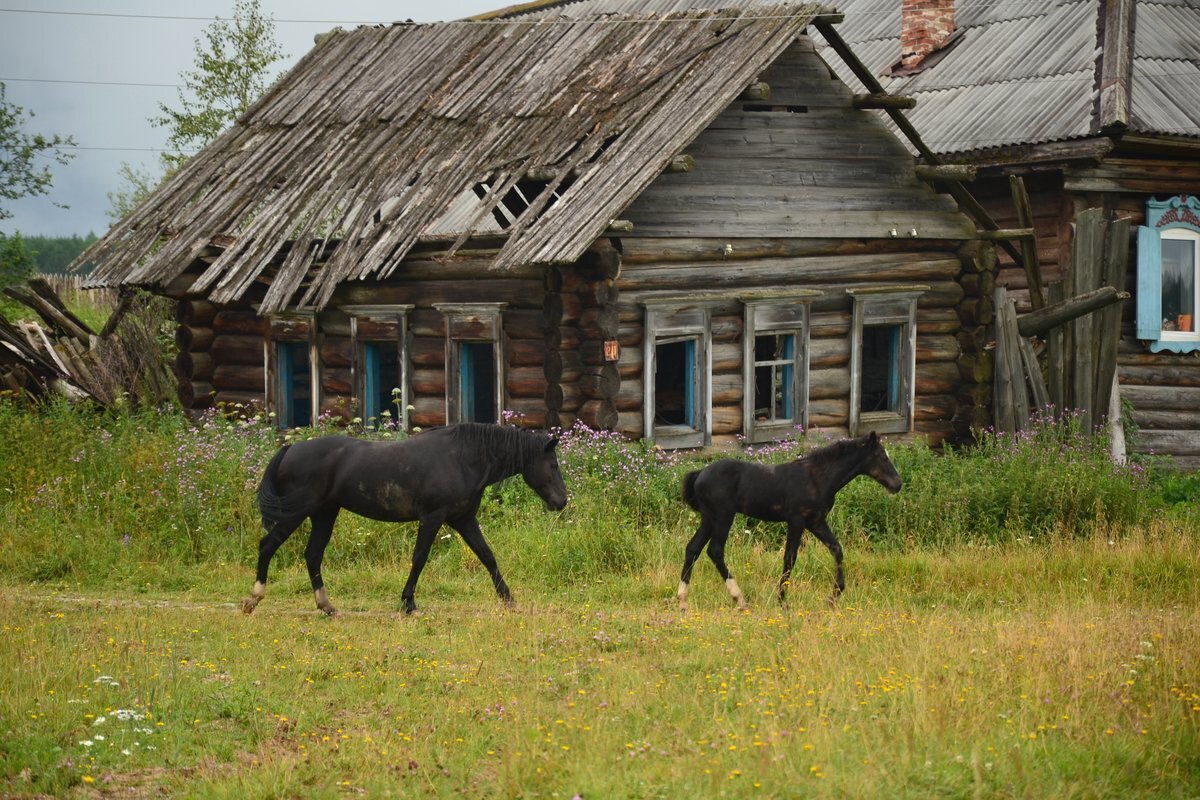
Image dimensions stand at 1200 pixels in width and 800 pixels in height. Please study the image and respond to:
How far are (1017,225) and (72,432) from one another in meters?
12.3

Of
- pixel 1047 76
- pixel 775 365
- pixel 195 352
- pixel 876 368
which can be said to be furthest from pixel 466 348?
pixel 1047 76

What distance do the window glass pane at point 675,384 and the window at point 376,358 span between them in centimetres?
292

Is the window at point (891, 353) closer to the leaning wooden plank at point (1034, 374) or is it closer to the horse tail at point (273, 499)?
the leaning wooden plank at point (1034, 374)

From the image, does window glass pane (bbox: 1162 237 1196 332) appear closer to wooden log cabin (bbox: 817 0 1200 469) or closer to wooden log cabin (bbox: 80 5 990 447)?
wooden log cabin (bbox: 817 0 1200 469)

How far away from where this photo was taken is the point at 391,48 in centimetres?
2022

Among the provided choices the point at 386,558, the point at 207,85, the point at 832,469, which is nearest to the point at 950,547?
the point at 832,469

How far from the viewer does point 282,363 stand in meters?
17.6

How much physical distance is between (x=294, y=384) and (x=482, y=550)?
29.4 ft

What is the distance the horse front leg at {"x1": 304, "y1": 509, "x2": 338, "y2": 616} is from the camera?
32.8ft

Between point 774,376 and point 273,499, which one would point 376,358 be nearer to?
point 774,376

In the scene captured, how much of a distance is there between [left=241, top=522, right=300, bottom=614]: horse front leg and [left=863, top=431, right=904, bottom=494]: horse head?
4089 mm

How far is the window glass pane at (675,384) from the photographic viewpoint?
15555 mm

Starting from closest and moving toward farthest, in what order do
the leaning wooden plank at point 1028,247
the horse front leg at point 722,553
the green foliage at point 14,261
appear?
1. the horse front leg at point 722,553
2. the leaning wooden plank at point 1028,247
3. the green foliage at point 14,261

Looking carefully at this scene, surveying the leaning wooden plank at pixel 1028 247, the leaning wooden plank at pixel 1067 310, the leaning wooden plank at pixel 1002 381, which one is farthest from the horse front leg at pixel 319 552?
the leaning wooden plank at pixel 1028 247
